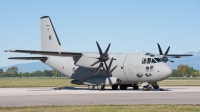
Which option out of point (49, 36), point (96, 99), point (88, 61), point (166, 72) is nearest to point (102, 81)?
point (88, 61)

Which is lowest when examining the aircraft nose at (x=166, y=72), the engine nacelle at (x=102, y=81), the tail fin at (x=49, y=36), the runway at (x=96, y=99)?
the runway at (x=96, y=99)

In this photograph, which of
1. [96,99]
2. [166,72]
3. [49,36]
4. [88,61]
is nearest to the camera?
[96,99]

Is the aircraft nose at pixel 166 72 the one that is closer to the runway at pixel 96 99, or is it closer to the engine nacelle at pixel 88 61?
the runway at pixel 96 99

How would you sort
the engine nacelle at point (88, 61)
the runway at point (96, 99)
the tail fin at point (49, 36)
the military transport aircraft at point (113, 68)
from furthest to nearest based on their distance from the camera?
1. the tail fin at point (49, 36)
2. the engine nacelle at point (88, 61)
3. the military transport aircraft at point (113, 68)
4. the runway at point (96, 99)

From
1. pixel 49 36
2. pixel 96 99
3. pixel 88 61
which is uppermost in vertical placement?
pixel 49 36

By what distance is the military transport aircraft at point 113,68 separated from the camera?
36.7 meters

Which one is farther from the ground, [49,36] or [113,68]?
[49,36]

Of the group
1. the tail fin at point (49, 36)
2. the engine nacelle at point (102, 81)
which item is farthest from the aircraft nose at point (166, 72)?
the tail fin at point (49, 36)

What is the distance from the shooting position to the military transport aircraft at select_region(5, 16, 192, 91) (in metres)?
36.7

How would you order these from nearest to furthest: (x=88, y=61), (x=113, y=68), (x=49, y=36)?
(x=88, y=61) < (x=113, y=68) < (x=49, y=36)

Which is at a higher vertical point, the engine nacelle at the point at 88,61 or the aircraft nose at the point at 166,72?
the engine nacelle at the point at 88,61

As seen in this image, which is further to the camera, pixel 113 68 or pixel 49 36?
pixel 49 36

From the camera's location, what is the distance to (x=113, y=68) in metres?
39.4

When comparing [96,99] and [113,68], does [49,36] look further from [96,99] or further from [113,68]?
[96,99]
